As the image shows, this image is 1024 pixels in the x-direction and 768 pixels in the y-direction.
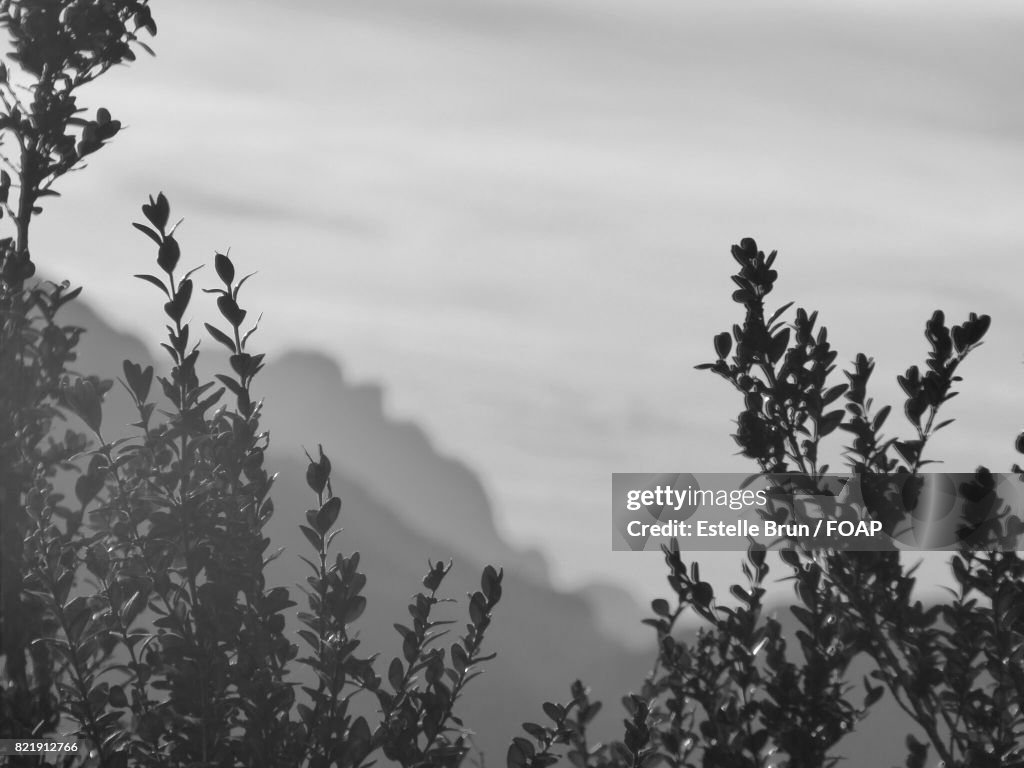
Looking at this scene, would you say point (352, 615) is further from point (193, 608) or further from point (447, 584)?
point (447, 584)

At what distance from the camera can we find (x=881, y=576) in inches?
156

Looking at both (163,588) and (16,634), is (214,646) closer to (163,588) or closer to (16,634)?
(163,588)

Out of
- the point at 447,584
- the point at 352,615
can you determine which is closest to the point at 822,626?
the point at 352,615

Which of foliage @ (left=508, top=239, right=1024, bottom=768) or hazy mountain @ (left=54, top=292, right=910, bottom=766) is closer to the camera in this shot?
foliage @ (left=508, top=239, right=1024, bottom=768)

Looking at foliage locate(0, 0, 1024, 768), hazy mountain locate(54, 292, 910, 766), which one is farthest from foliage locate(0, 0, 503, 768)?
Answer: hazy mountain locate(54, 292, 910, 766)

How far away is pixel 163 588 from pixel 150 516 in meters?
0.27

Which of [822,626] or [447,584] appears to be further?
[447,584]

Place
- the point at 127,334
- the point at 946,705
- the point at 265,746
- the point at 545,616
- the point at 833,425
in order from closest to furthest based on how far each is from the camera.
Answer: the point at 265,746 < the point at 946,705 < the point at 833,425 < the point at 127,334 < the point at 545,616

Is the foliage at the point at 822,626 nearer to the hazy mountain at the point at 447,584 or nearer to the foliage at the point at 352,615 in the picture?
the foliage at the point at 352,615

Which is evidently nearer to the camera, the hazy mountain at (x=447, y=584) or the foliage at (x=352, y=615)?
the foliage at (x=352, y=615)

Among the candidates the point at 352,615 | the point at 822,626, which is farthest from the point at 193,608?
the point at 822,626

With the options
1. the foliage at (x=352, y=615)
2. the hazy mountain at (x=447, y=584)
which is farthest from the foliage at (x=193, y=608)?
the hazy mountain at (x=447, y=584)

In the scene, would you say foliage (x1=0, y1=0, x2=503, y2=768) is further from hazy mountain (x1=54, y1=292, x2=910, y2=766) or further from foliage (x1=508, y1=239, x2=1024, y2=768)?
hazy mountain (x1=54, y1=292, x2=910, y2=766)

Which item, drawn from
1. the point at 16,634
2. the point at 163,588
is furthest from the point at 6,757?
the point at 163,588
